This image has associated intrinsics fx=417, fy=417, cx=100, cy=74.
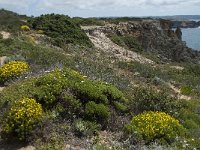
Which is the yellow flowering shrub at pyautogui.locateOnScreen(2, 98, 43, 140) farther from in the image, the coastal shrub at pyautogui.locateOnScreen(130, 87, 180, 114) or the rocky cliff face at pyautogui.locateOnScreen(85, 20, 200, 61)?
the rocky cliff face at pyautogui.locateOnScreen(85, 20, 200, 61)

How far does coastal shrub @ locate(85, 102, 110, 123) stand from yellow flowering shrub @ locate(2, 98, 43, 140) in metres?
1.28

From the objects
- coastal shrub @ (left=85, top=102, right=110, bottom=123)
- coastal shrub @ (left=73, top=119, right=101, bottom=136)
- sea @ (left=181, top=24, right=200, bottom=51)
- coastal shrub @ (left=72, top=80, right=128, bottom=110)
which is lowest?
sea @ (left=181, top=24, right=200, bottom=51)

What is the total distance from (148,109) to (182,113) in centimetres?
122

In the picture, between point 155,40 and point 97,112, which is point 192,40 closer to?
point 155,40

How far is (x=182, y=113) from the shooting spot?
11.7 m

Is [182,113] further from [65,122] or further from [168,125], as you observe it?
[65,122]

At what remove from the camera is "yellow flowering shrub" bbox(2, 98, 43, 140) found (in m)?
8.91

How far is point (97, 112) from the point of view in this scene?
32.8 ft

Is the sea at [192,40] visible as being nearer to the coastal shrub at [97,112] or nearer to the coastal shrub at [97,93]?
the coastal shrub at [97,93]

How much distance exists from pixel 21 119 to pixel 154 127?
9.71ft

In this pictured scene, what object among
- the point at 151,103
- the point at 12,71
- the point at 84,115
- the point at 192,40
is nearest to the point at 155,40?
the point at 12,71

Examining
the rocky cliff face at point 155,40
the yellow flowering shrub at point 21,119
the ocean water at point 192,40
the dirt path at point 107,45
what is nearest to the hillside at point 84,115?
the yellow flowering shrub at point 21,119

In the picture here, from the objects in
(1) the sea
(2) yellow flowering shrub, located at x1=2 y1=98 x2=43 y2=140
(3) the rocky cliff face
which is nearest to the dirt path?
(3) the rocky cliff face

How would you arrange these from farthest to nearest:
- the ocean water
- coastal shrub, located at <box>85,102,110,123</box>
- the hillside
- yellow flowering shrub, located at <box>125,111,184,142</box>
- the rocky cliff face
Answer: the ocean water < the rocky cliff face < coastal shrub, located at <box>85,102,110,123</box> < yellow flowering shrub, located at <box>125,111,184,142</box> < the hillside
